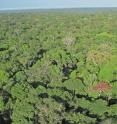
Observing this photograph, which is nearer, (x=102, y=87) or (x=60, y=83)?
(x=102, y=87)

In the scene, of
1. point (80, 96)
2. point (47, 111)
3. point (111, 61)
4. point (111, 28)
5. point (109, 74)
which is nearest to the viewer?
point (47, 111)

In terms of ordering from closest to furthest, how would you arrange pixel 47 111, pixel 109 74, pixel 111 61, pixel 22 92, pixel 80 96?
1. pixel 47 111
2. pixel 22 92
3. pixel 80 96
4. pixel 109 74
5. pixel 111 61

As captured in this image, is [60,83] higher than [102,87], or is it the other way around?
[60,83]

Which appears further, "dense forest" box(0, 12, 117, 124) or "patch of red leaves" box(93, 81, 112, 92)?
"patch of red leaves" box(93, 81, 112, 92)

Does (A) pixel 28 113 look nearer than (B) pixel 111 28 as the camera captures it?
Yes

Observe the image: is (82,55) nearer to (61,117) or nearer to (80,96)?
(80,96)

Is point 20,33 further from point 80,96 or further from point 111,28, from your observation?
point 80,96

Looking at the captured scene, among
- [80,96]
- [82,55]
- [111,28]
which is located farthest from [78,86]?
[111,28]

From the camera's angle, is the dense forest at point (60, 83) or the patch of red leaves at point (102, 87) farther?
the patch of red leaves at point (102, 87)

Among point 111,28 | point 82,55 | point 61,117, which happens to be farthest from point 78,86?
point 111,28
